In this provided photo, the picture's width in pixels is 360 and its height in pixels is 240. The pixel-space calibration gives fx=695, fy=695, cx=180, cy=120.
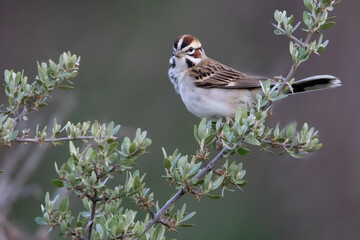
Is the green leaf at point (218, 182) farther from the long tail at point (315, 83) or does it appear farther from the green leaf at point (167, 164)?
the long tail at point (315, 83)

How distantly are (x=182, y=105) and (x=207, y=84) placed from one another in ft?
13.1

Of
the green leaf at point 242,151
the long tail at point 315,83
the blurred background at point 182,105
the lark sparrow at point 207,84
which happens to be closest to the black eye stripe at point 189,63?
the lark sparrow at point 207,84

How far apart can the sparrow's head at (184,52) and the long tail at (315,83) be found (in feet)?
3.79

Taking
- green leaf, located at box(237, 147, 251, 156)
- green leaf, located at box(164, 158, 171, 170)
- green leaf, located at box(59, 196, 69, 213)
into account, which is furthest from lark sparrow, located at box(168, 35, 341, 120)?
green leaf, located at box(59, 196, 69, 213)

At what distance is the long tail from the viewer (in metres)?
3.76

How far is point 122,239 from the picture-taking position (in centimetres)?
270

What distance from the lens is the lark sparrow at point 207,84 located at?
171 inches

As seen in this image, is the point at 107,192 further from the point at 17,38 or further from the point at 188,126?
the point at 17,38

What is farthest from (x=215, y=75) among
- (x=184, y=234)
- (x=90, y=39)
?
(x=90, y=39)

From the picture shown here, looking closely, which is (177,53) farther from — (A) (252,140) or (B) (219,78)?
(A) (252,140)

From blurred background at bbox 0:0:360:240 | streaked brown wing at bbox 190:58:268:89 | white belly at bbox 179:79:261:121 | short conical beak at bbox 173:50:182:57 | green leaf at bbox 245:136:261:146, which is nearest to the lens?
green leaf at bbox 245:136:261:146

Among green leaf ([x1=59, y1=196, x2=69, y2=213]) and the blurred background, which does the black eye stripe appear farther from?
green leaf ([x1=59, y1=196, x2=69, y2=213])

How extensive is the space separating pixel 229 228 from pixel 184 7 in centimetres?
467

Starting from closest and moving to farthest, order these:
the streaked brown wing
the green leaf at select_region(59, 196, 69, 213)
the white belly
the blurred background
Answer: the green leaf at select_region(59, 196, 69, 213) → the white belly → the streaked brown wing → the blurred background
